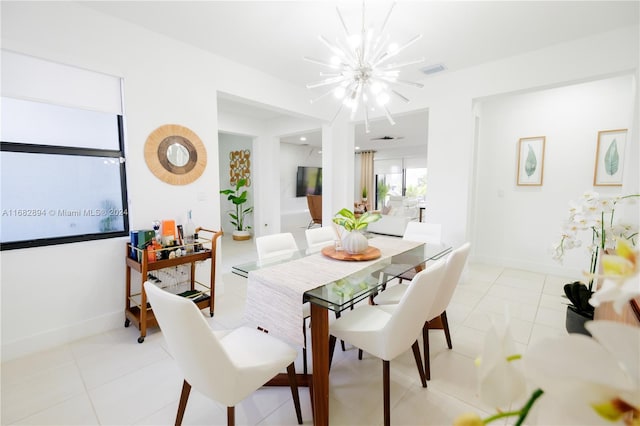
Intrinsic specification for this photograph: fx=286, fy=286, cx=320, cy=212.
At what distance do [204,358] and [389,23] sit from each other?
275 centimetres

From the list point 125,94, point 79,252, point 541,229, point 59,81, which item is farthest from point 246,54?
point 541,229

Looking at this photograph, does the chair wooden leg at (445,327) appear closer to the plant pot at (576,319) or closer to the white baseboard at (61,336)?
the plant pot at (576,319)

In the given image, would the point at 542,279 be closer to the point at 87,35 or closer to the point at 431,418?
the point at 431,418

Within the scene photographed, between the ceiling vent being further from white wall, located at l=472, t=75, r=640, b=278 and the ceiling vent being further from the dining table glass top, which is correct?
the dining table glass top

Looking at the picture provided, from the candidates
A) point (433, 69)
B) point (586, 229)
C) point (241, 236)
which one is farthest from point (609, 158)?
point (241, 236)

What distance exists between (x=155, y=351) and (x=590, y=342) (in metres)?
2.58

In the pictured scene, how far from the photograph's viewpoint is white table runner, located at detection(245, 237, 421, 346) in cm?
150

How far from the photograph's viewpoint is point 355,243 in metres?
2.13

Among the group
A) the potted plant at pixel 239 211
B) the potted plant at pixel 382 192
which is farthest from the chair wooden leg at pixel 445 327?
the potted plant at pixel 382 192

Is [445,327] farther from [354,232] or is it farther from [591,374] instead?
[591,374]

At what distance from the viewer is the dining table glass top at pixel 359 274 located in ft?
4.77

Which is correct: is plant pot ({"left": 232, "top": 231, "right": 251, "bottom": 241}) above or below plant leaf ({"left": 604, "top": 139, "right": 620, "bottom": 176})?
below

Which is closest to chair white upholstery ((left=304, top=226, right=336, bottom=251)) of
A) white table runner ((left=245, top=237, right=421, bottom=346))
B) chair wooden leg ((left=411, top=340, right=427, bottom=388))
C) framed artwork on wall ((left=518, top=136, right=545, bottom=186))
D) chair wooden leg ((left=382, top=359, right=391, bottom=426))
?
white table runner ((left=245, top=237, right=421, bottom=346))

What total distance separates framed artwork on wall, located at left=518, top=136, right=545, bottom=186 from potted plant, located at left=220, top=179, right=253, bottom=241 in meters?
4.94
